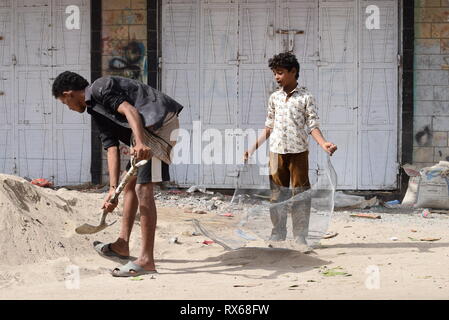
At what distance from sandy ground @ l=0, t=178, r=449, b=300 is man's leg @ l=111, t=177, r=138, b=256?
4.8 inches

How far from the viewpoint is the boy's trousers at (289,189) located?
19.4 feet

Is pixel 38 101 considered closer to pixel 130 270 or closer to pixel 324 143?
pixel 324 143

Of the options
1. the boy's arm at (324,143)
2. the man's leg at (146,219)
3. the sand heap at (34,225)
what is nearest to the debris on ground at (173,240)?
the sand heap at (34,225)

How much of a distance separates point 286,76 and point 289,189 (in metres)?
0.90

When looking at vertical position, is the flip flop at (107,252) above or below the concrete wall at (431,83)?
below

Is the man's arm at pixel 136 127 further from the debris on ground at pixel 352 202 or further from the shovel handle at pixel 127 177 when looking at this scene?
the debris on ground at pixel 352 202

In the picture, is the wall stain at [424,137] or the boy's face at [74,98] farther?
the wall stain at [424,137]

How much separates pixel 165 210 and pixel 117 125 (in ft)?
10.3

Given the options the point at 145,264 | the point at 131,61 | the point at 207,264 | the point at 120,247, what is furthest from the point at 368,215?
the point at 145,264

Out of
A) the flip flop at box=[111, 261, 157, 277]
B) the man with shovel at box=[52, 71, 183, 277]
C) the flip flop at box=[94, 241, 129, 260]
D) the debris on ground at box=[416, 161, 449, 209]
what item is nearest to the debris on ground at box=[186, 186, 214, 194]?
the debris on ground at box=[416, 161, 449, 209]

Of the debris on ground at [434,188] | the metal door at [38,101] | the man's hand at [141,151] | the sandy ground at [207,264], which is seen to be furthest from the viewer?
the metal door at [38,101]

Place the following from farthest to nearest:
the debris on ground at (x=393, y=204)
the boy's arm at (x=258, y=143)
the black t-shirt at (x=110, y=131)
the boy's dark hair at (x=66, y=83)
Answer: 1. the debris on ground at (x=393, y=204)
2. the boy's arm at (x=258, y=143)
3. the black t-shirt at (x=110, y=131)
4. the boy's dark hair at (x=66, y=83)

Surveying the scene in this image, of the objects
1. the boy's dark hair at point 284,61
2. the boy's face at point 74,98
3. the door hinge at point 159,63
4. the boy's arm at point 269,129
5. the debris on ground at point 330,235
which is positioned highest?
the door hinge at point 159,63

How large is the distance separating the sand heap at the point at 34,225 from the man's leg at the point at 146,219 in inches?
33.8
